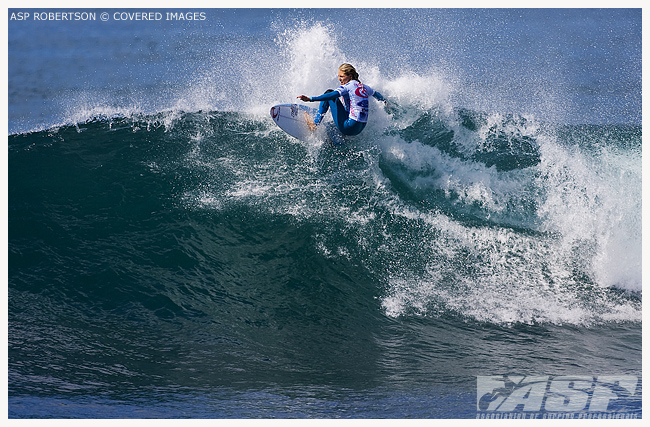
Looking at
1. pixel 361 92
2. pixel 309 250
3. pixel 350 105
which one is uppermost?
pixel 361 92

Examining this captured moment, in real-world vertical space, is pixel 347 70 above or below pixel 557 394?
above

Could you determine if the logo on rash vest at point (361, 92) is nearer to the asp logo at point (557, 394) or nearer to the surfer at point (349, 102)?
the surfer at point (349, 102)

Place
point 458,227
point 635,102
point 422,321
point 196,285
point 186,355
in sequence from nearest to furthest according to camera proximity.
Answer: point 186,355 < point 422,321 < point 196,285 < point 458,227 < point 635,102

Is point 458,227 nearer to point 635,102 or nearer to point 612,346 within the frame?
point 612,346

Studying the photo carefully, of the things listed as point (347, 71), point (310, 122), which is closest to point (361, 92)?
point (347, 71)

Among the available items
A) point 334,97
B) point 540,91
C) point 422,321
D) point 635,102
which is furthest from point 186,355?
point 635,102

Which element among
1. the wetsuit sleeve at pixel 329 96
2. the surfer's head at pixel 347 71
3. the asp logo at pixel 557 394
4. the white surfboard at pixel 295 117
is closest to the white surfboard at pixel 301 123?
the white surfboard at pixel 295 117

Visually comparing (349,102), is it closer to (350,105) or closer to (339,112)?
(350,105)
